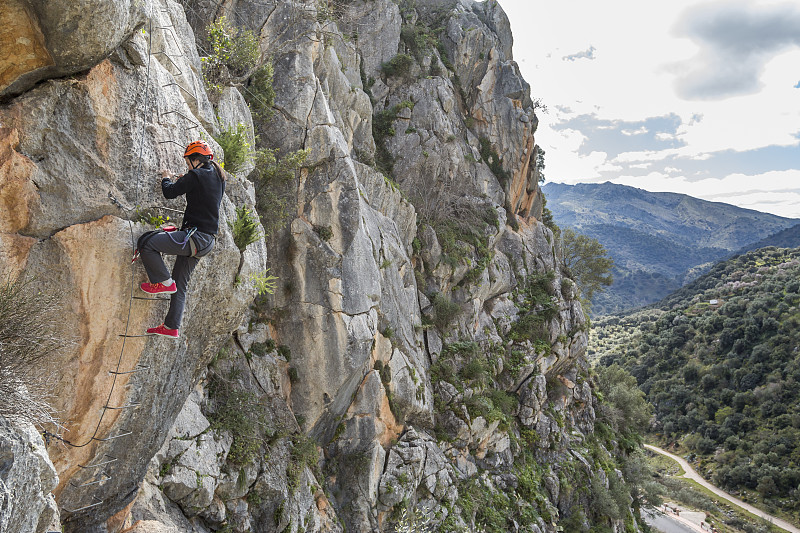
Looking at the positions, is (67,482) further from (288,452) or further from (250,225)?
(288,452)

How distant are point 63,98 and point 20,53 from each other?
60cm

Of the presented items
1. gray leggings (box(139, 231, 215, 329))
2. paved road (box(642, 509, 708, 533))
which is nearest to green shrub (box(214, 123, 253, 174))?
gray leggings (box(139, 231, 215, 329))

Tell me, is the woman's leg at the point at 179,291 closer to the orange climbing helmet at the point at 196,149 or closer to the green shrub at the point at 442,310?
the orange climbing helmet at the point at 196,149

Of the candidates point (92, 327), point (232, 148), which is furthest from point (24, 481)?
point (232, 148)

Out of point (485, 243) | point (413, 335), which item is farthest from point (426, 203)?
point (413, 335)

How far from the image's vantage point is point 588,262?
3981cm

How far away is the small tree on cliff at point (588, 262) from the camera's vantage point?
3944 cm

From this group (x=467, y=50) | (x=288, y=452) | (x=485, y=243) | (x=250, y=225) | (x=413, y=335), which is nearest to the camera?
(x=250, y=225)

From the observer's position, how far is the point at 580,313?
2814 centimetres

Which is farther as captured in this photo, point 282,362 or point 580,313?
point 580,313

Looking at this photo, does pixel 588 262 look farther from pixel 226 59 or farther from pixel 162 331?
pixel 162 331

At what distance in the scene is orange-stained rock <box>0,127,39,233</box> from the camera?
4.74 m

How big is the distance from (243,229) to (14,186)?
3.09m

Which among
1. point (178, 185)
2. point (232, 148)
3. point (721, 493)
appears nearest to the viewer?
point (178, 185)
